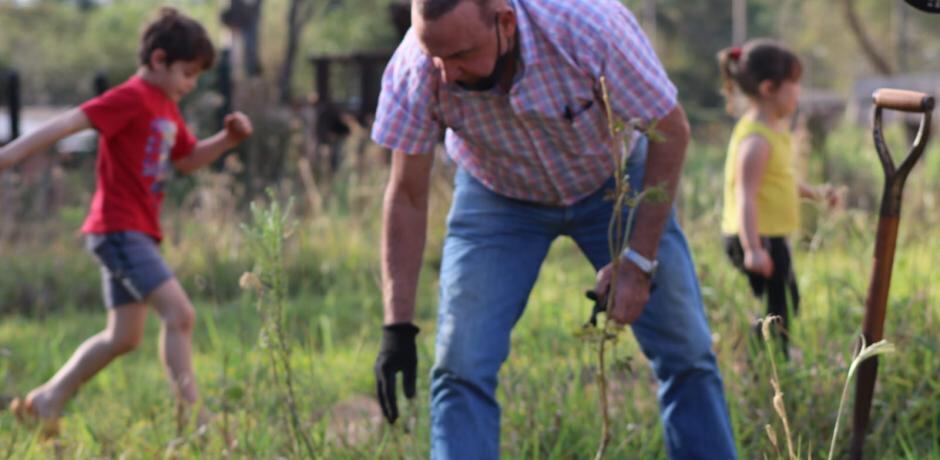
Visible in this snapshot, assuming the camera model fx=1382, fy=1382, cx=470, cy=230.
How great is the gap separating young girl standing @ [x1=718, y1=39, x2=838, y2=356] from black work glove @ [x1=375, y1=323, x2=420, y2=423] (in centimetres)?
196

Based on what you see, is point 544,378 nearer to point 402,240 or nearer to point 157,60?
point 402,240

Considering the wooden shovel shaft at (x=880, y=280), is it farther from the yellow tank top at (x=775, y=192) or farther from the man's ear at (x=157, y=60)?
the man's ear at (x=157, y=60)

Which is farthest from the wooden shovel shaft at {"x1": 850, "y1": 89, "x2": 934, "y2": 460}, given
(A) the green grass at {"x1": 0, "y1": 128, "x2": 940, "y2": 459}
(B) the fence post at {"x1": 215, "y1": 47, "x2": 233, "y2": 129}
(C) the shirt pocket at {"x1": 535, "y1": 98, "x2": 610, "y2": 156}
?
(B) the fence post at {"x1": 215, "y1": 47, "x2": 233, "y2": 129}

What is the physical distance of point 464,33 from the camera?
2.81 metres

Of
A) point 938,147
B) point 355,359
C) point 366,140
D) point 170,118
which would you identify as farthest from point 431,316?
point 938,147

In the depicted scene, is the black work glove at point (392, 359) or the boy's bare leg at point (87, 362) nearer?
the black work glove at point (392, 359)

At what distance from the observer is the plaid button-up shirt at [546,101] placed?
119 inches

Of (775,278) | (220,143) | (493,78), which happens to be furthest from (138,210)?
(775,278)

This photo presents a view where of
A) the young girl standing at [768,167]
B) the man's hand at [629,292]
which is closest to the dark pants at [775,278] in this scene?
the young girl standing at [768,167]

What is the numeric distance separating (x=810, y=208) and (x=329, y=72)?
32.4 ft

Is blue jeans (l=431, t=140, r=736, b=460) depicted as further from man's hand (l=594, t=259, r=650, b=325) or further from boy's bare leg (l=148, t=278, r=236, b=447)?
boy's bare leg (l=148, t=278, r=236, b=447)

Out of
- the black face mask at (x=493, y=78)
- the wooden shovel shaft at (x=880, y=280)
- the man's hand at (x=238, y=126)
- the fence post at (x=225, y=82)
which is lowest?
the fence post at (x=225, y=82)

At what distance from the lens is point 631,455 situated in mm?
3695

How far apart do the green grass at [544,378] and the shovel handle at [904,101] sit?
2.40 feet
